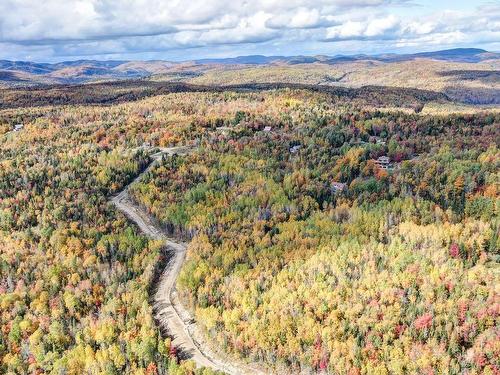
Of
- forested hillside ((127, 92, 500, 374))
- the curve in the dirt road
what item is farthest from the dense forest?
the curve in the dirt road

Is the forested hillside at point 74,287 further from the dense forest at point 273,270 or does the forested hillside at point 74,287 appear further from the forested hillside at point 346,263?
the forested hillside at point 346,263

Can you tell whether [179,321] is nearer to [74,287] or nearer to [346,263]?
[74,287]

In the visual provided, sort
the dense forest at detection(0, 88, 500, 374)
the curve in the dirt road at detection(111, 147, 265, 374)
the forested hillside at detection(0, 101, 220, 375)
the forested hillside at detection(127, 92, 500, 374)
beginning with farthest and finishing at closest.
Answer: the forested hillside at detection(0, 101, 220, 375) < the curve in the dirt road at detection(111, 147, 265, 374) < the dense forest at detection(0, 88, 500, 374) < the forested hillside at detection(127, 92, 500, 374)

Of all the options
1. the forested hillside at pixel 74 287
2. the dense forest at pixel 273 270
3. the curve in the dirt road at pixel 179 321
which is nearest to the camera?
the dense forest at pixel 273 270

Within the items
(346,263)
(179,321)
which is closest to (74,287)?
(179,321)

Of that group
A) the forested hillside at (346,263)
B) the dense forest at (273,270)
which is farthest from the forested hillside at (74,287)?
the forested hillside at (346,263)

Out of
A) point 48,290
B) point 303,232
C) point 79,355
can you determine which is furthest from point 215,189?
point 79,355

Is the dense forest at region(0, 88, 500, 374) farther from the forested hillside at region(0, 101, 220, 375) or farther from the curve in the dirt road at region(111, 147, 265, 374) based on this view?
the curve in the dirt road at region(111, 147, 265, 374)

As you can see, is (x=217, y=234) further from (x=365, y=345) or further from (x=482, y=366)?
(x=482, y=366)
